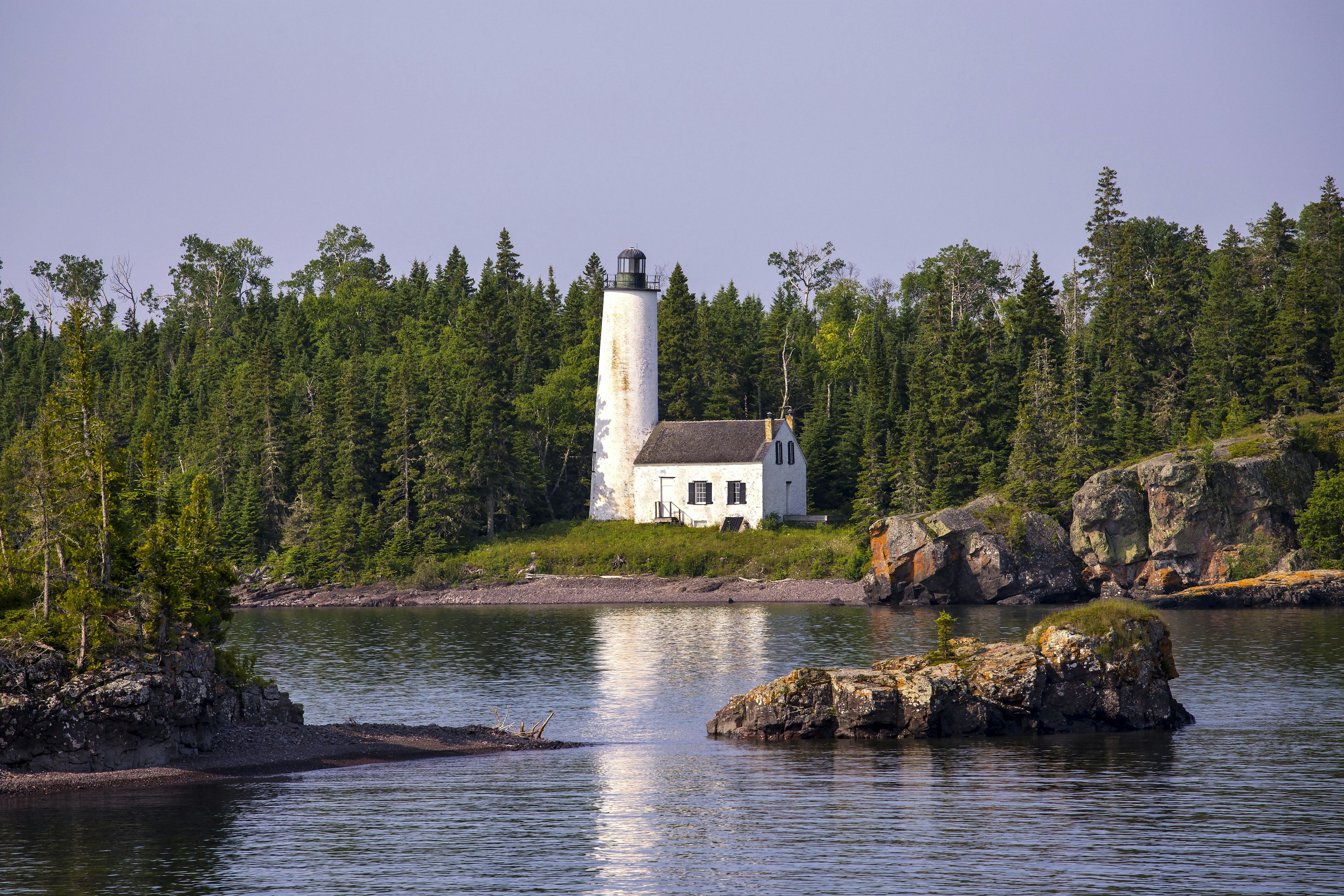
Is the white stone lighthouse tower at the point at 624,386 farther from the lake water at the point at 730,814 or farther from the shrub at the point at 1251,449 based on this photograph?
the lake water at the point at 730,814

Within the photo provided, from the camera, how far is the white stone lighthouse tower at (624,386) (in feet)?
246

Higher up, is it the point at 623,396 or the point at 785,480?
the point at 623,396

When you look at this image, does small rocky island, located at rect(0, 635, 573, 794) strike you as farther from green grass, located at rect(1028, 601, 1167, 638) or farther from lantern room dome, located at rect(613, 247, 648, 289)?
lantern room dome, located at rect(613, 247, 648, 289)

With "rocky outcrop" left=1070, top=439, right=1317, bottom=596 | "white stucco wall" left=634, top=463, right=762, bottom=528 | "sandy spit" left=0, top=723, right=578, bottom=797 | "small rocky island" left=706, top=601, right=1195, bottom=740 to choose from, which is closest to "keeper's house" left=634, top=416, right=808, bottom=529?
"white stucco wall" left=634, top=463, right=762, bottom=528

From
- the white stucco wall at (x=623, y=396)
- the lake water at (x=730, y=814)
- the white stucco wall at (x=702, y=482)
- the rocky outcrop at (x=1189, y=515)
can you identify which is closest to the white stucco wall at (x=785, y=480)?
the white stucco wall at (x=702, y=482)

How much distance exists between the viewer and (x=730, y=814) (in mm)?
22906

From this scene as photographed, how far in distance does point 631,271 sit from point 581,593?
19.8 meters

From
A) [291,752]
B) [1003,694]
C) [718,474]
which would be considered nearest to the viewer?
[291,752]

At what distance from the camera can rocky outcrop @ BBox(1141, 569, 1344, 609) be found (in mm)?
58750

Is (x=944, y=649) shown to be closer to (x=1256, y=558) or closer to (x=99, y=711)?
(x=99, y=711)

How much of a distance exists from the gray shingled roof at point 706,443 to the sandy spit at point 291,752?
145 ft

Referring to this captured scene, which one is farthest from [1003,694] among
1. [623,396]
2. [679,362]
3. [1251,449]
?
[679,362]

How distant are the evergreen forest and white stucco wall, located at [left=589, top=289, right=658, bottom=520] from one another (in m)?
5.75

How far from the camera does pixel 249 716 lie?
1167 inches
